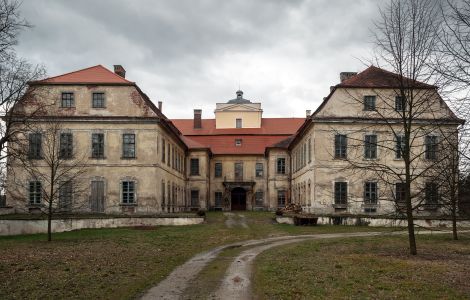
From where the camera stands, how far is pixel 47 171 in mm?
34938

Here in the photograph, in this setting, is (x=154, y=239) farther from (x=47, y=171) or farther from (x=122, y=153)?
(x=47, y=171)

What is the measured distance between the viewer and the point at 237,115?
2425 inches

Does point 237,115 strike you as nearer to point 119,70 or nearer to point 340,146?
point 119,70

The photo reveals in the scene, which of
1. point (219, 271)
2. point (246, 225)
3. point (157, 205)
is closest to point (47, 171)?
point (157, 205)

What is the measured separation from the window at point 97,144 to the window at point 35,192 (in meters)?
4.57

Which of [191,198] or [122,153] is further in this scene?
[191,198]

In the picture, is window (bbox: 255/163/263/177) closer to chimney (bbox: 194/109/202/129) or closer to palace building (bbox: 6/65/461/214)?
chimney (bbox: 194/109/202/129)

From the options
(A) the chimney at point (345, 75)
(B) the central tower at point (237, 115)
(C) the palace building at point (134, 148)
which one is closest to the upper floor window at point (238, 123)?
(B) the central tower at point (237, 115)

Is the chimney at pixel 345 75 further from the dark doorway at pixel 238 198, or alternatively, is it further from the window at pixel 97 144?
the window at pixel 97 144

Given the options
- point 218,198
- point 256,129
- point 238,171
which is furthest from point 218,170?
point 256,129

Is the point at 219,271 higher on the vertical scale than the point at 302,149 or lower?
lower

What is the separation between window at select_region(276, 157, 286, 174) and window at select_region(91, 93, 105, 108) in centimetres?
2365

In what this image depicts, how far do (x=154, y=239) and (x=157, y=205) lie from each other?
12676mm

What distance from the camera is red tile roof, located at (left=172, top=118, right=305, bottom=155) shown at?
55281mm
